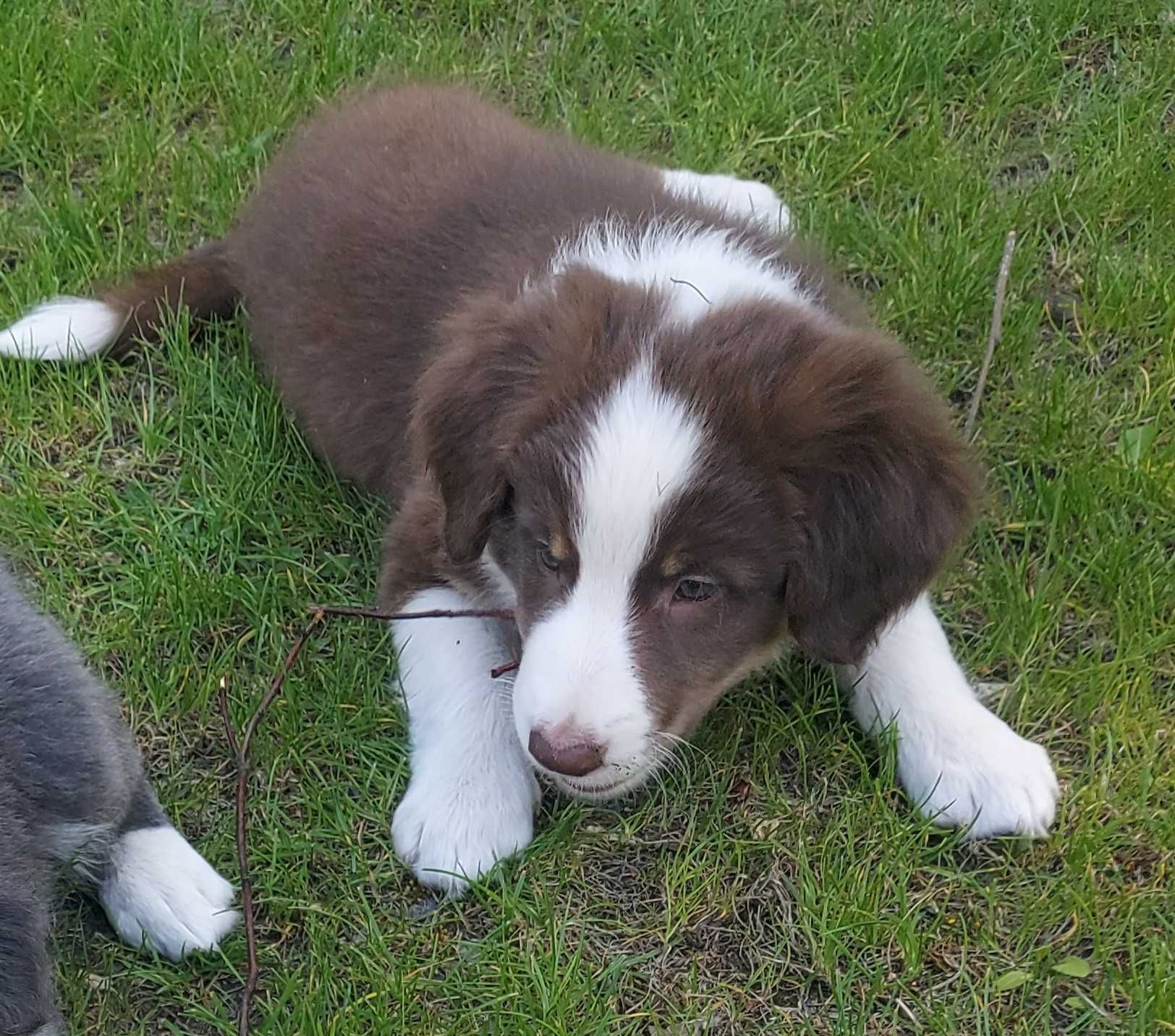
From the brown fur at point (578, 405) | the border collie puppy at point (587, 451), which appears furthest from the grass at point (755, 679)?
the brown fur at point (578, 405)

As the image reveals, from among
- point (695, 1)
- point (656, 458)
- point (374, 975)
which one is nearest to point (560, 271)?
point (656, 458)

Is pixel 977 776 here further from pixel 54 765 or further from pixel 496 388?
pixel 54 765

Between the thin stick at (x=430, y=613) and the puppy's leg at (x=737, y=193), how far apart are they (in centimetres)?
107

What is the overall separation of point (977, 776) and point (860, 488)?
751mm

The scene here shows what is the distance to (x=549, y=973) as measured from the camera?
2.52m

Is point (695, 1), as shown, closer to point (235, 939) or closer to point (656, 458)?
point (656, 458)

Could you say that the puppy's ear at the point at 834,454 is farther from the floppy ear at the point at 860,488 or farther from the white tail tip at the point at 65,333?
the white tail tip at the point at 65,333

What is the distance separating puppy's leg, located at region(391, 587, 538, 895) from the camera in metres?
2.69

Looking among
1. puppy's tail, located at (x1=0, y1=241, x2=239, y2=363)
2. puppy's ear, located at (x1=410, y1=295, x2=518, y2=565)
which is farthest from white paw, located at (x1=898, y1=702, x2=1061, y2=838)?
puppy's tail, located at (x1=0, y1=241, x2=239, y2=363)

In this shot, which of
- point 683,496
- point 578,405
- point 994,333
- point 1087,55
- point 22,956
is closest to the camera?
point 22,956

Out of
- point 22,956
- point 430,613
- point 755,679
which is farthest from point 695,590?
point 22,956

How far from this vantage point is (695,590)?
236cm

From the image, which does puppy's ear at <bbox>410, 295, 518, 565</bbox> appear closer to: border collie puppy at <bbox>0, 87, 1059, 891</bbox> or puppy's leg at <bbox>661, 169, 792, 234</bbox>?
border collie puppy at <bbox>0, 87, 1059, 891</bbox>

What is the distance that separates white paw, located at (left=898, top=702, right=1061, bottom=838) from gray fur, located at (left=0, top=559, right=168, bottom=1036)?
1.48 metres
